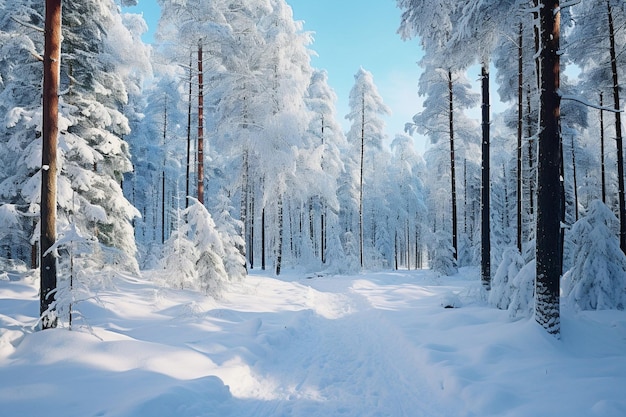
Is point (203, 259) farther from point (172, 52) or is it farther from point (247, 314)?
point (172, 52)

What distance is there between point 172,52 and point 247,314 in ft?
36.2

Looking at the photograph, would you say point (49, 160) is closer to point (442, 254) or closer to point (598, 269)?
point (598, 269)

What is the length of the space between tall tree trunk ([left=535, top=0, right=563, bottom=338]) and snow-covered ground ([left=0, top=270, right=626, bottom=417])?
1.73 feet

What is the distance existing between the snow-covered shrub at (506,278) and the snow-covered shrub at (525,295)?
1331 millimetres

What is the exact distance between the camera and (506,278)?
350 inches

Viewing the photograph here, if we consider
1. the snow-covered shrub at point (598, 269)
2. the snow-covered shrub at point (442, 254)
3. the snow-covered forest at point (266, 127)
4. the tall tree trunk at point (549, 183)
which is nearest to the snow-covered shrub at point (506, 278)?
the snow-covered forest at point (266, 127)

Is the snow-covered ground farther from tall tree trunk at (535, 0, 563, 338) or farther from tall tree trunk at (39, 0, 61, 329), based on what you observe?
tall tree trunk at (39, 0, 61, 329)

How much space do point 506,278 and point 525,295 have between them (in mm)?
2029

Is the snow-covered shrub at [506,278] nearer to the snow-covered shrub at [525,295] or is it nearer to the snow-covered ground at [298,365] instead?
the snow-covered ground at [298,365]

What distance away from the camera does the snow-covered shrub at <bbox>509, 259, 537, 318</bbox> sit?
6918 mm

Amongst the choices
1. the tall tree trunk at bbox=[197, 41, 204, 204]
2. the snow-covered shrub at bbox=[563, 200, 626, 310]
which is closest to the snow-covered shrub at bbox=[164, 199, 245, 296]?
the tall tree trunk at bbox=[197, 41, 204, 204]

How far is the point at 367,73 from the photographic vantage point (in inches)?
1016

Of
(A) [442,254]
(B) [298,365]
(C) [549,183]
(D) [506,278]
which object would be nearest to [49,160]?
(B) [298,365]

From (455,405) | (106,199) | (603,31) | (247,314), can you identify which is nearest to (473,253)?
(603,31)
